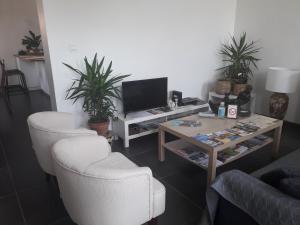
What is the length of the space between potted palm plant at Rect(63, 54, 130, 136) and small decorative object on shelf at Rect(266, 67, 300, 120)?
215cm

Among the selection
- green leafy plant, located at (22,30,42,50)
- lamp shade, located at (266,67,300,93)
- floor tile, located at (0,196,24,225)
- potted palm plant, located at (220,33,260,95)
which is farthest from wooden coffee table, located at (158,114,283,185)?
green leafy plant, located at (22,30,42,50)

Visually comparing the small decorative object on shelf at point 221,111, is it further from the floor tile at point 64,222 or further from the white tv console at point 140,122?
the floor tile at point 64,222

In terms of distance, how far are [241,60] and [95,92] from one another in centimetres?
269

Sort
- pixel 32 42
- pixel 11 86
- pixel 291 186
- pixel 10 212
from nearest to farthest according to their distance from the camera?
pixel 291 186
pixel 10 212
pixel 32 42
pixel 11 86

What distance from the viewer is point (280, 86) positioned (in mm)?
3359

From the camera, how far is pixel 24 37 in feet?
20.0

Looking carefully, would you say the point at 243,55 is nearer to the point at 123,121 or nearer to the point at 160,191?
A: the point at 123,121

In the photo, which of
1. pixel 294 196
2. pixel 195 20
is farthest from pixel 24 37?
pixel 294 196

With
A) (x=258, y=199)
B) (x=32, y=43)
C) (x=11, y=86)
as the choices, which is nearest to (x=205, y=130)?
(x=258, y=199)

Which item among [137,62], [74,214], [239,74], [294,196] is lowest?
[74,214]

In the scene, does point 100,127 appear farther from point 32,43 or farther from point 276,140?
point 32,43

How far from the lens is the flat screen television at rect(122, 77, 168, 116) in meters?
3.21

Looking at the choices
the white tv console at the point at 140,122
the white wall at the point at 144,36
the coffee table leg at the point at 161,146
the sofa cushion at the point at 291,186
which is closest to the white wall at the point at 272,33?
the white wall at the point at 144,36

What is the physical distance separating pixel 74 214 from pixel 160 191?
54 cm
